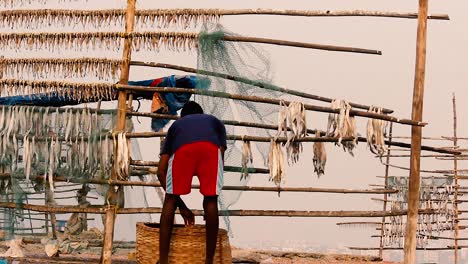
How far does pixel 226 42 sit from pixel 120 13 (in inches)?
45.1

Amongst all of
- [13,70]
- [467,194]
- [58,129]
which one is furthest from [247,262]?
[467,194]

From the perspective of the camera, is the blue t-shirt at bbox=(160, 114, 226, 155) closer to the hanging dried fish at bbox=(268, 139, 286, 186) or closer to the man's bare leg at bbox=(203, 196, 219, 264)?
the man's bare leg at bbox=(203, 196, 219, 264)

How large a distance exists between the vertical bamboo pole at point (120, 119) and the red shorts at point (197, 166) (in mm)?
1467

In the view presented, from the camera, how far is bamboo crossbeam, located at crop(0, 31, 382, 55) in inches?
246

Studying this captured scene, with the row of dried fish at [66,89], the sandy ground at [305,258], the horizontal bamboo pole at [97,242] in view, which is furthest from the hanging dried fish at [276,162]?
the horizontal bamboo pole at [97,242]

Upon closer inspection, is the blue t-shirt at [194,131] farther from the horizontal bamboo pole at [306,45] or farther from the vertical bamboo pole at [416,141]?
the vertical bamboo pole at [416,141]

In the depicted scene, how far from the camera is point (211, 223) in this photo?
4898mm

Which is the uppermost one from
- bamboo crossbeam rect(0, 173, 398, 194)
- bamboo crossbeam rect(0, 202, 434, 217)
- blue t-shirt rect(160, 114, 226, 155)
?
blue t-shirt rect(160, 114, 226, 155)

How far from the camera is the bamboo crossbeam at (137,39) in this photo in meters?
6.25

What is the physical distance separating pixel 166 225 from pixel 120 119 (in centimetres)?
164

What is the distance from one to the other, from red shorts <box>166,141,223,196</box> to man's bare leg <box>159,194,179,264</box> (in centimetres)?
7

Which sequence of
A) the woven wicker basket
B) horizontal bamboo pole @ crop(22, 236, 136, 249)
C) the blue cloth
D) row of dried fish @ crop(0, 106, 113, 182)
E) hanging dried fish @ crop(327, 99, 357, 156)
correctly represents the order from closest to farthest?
the woven wicker basket → hanging dried fish @ crop(327, 99, 357, 156) → row of dried fish @ crop(0, 106, 113, 182) → the blue cloth → horizontal bamboo pole @ crop(22, 236, 136, 249)

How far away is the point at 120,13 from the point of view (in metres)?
6.70

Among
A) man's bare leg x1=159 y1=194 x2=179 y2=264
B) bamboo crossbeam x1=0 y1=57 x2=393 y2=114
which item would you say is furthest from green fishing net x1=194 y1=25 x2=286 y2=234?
man's bare leg x1=159 y1=194 x2=179 y2=264
